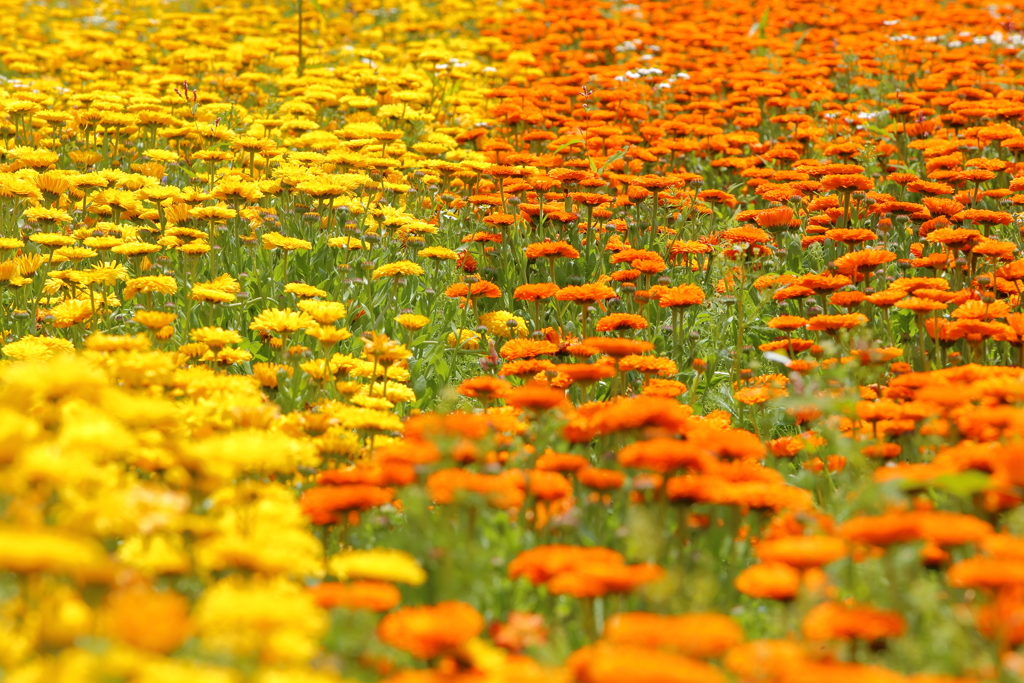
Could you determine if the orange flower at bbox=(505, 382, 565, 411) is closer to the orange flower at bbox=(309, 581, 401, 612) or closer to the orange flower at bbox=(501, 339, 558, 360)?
the orange flower at bbox=(501, 339, 558, 360)

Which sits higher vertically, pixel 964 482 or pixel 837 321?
pixel 964 482

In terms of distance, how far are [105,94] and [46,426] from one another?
492cm

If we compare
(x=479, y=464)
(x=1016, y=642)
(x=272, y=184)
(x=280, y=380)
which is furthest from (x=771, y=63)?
(x=1016, y=642)

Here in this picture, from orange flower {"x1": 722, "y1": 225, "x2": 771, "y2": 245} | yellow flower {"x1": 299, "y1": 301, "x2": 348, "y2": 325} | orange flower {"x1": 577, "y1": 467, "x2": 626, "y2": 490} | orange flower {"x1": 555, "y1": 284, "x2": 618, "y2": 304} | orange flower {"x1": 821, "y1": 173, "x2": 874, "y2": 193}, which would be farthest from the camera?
orange flower {"x1": 821, "y1": 173, "x2": 874, "y2": 193}

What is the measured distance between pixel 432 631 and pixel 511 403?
1.24 metres

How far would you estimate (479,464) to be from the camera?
2.81m

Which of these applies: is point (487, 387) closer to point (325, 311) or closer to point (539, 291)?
point (325, 311)

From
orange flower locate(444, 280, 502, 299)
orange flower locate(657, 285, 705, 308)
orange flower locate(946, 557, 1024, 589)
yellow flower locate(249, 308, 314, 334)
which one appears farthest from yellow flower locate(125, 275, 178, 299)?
orange flower locate(946, 557, 1024, 589)

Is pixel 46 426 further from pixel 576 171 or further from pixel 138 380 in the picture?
pixel 576 171

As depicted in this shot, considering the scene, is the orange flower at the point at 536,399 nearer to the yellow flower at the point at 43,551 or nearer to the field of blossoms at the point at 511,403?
the field of blossoms at the point at 511,403

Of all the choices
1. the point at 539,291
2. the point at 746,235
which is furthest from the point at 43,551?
the point at 746,235

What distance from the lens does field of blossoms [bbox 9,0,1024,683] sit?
1.90m

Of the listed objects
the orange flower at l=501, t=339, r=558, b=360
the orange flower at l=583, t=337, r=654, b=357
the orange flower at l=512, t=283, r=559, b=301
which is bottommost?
the orange flower at l=501, t=339, r=558, b=360

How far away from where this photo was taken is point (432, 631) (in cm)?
189
